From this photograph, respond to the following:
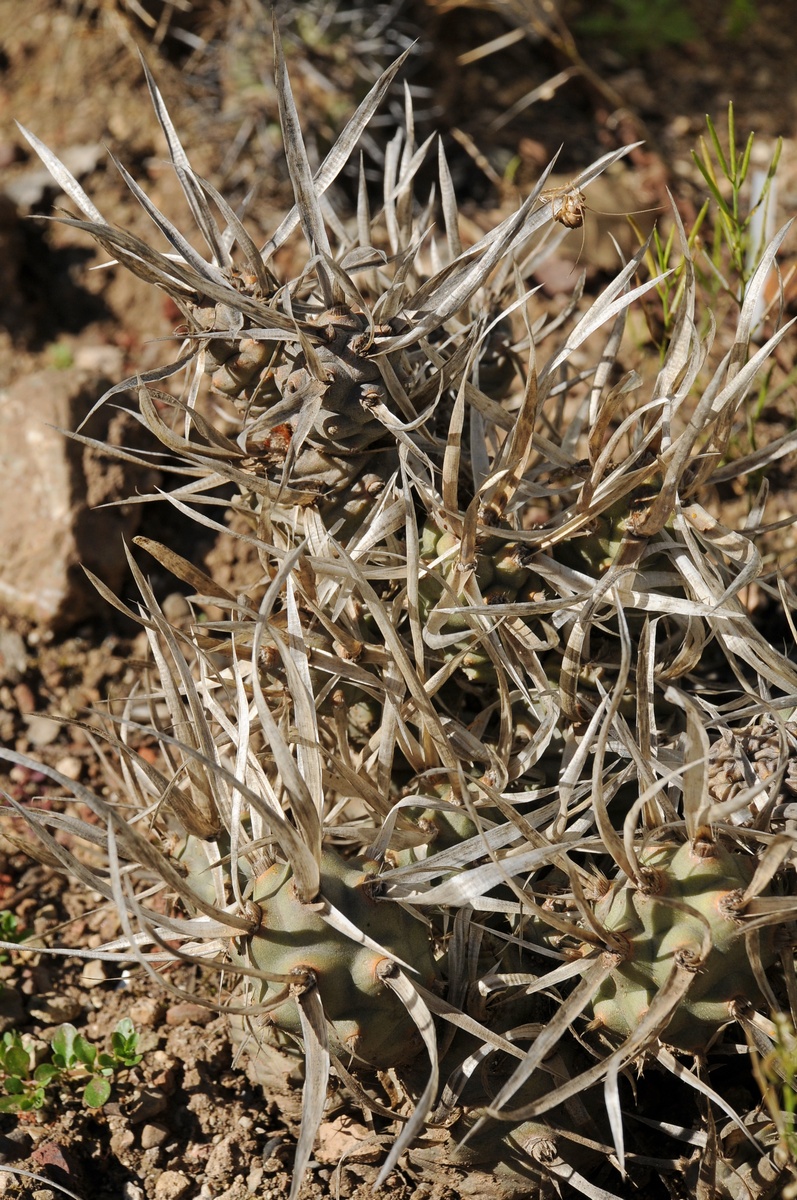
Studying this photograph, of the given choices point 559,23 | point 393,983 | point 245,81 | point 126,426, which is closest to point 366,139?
point 245,81

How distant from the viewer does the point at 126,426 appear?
2143mm

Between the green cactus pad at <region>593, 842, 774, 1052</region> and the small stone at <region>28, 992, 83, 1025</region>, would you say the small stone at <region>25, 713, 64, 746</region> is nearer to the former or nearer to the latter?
the small stone at <region>28, 992, 83, 1025</region>

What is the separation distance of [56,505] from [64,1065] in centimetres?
105

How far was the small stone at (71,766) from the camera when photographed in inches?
75.1

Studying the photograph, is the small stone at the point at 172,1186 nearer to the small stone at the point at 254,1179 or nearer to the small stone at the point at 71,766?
the small stone at the point at 254,1179

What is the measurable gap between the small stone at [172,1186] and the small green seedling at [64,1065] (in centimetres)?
13

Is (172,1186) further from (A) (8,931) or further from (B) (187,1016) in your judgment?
(A) (8,931)

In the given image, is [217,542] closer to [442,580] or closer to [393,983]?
[442,580]

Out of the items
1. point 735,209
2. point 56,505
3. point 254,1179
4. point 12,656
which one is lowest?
point 254,1179

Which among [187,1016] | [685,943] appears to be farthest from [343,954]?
[187,1016]

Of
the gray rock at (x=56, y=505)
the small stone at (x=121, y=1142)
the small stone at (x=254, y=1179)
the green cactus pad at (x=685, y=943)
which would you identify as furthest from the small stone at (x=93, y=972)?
the green cactus pad at (x=685, y=943)

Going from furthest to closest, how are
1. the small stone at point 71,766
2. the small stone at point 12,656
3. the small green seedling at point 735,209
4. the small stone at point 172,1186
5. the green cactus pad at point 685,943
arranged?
1. the small stone at point 12,656
2. the small stone at point 71,766
3. the small green seedling at point 735,209
4. the small stone at point 172,1186
5. the green cactus pad at point 685,943

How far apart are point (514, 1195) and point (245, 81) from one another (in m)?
2.50

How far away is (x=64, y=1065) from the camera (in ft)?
4.77
